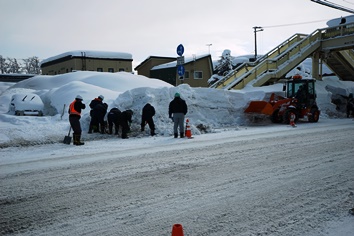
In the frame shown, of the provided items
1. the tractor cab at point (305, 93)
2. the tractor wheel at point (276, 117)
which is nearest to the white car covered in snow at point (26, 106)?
the tractor wheel at point (276, 117)

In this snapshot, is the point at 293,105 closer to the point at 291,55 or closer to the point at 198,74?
the point at 291,55

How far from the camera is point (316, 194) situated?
5250 millimetres

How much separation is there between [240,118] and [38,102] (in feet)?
37.7

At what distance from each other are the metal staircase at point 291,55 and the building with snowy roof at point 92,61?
72.5 feet

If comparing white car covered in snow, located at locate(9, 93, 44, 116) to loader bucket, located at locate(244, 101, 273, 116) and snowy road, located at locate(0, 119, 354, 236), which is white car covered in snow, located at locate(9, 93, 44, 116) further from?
loader bucket, located at locate(244, 101, 273, 116)

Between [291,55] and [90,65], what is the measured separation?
85.9 ft

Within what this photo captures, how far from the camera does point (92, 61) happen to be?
42.0 meters

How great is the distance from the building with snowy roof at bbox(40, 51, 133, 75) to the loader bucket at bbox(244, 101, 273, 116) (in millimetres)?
28894

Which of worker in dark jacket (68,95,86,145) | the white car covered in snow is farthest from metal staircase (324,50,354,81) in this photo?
worker in dark jacket (68,95,86,145)

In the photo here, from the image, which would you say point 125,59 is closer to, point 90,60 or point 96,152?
point 90,60

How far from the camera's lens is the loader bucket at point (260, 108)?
16.9 m

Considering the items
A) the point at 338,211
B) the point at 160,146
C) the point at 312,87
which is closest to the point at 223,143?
the point at 160,146

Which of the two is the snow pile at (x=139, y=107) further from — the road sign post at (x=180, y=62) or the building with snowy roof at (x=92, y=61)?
the building with snowy roof at (x=92, y=61)

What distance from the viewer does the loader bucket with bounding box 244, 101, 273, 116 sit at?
16938 mm
